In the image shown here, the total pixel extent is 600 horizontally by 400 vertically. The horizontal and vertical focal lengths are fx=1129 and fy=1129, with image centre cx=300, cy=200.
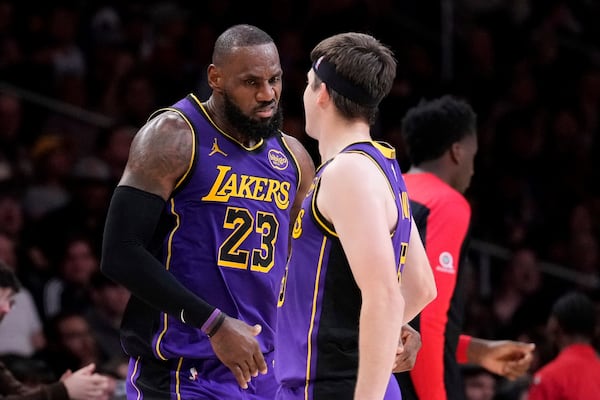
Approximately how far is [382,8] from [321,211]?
332 inches

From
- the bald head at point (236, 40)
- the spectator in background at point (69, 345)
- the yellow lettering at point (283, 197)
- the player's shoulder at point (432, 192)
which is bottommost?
the spectator in background at point (69, 345)

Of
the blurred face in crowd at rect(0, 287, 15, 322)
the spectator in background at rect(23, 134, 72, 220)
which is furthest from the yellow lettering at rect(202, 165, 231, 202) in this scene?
the spectator in background at rect(23, 134, 72, 220)

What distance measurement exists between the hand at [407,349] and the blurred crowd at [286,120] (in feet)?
8.46

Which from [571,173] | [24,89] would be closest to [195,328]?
[24,89]

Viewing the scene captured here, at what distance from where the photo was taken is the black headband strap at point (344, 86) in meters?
3.53

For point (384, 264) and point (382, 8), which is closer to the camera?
point (384, 264)

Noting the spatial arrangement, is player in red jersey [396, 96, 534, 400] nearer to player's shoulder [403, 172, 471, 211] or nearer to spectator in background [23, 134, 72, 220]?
player's shoulder [403, 172, 471, 211]

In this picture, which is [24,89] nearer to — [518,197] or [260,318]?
[518,197]

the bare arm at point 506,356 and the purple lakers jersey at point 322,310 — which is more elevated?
the purple lakers jersey at point 322,310

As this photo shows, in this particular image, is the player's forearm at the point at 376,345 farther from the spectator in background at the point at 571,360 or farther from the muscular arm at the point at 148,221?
the spectator in background at the point at 571,360

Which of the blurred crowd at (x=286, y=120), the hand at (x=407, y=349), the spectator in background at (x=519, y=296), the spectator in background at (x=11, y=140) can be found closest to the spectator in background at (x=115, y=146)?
the blurred crowd at (x=286, y=120)

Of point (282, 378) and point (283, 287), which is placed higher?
point (283, 287)

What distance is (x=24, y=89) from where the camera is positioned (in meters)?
8.95

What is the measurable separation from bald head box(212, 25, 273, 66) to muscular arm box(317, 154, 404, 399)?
39.4 inches
